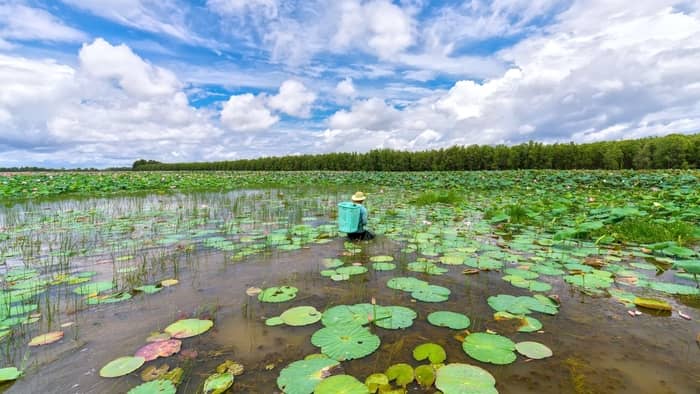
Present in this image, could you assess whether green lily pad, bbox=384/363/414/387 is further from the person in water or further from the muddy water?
the person in water

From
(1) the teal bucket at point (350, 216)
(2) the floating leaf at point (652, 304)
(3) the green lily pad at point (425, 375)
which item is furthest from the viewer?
(1) the teal bucket at point (350, 216)

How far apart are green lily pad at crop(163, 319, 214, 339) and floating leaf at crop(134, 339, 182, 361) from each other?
87 mm

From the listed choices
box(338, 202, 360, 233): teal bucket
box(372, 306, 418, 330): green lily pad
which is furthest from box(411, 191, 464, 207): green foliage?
box(372, 306, 418, 330): green lily pad

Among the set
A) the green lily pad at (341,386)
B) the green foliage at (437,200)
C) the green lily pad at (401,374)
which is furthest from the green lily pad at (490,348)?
the green foliage at (437,200)

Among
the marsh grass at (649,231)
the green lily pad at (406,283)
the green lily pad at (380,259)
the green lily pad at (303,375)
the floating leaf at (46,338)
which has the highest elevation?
the marsh grass at (649,231)

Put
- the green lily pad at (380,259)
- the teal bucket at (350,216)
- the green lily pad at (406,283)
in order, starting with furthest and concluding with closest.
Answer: the teal bucket at (350,216), the green lily pad at (380,259), the green lily pad at (406,283)

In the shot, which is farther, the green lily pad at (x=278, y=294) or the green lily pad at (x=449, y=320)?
the green lily pad at (x=278, y=294)

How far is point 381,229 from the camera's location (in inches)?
218

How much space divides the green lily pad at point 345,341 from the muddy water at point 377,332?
6cm

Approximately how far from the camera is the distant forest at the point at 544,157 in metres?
24.4

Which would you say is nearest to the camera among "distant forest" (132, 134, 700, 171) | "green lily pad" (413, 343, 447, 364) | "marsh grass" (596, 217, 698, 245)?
"green lily pad" (413, 343, 447, 364)

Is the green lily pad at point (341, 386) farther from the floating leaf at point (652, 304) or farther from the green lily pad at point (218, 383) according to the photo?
the floating leaf at point (652, 304)

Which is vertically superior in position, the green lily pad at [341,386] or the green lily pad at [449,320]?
the green lily pad at [341,386]

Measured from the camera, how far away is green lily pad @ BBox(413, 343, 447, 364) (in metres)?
1.78
